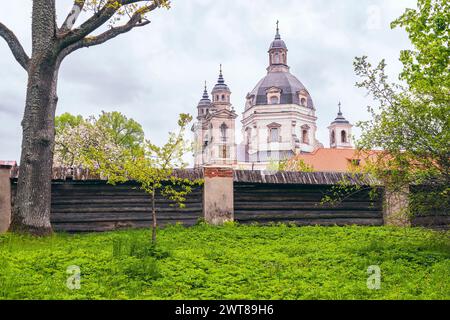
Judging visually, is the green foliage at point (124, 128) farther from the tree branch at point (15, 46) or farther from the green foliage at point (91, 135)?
the tree branch at point (15, 46)

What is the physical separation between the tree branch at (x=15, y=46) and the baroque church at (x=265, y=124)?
61551 millimetres

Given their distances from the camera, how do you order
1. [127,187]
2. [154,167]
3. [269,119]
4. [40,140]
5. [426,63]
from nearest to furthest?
[154,167] < [40,140] < [127,187] < [426,63] < [269,119]

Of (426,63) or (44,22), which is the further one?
(426,63)

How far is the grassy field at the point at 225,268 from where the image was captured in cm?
616

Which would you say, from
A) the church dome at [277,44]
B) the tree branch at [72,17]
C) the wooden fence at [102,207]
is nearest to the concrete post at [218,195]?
the wooden fence at [102,207]

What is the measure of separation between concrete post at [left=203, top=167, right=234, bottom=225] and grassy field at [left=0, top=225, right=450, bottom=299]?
246cm

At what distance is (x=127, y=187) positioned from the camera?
12.8m

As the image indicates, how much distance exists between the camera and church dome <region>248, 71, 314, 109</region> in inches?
3002

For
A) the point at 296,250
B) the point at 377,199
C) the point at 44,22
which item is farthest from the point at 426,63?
the point at 44,22

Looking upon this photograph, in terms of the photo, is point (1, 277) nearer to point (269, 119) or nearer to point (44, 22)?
point (44, 22)

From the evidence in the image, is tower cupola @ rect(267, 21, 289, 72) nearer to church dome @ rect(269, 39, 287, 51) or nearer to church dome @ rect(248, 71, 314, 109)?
church dome @ rect(269, 39, 287, 51)

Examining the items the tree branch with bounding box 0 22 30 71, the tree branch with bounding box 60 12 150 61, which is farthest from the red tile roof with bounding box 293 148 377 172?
the tree branch with bounding box 0 22 30 71

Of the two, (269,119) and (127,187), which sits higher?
(269,119)
